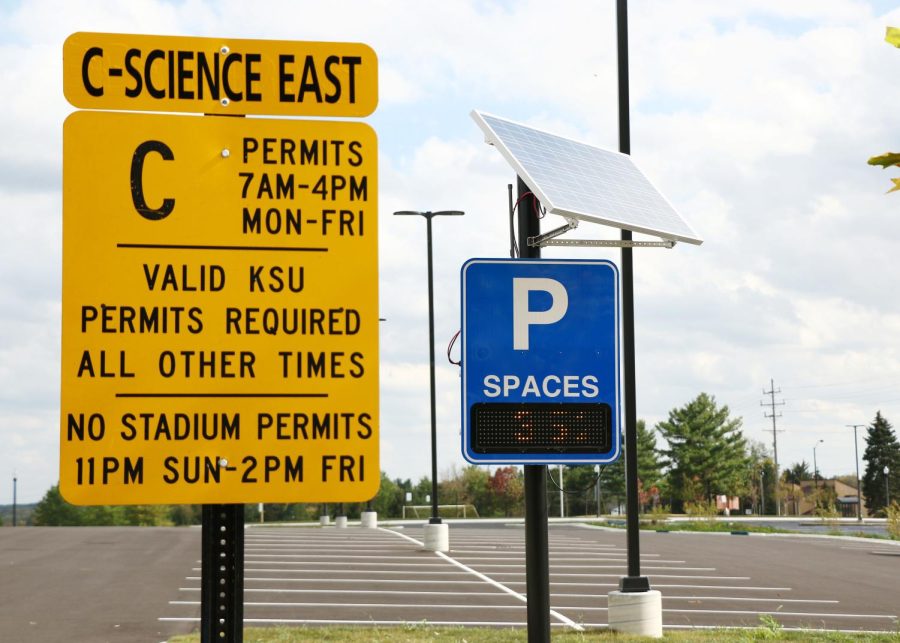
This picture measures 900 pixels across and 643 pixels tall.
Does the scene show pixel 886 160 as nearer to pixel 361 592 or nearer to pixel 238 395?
pixel 238 395

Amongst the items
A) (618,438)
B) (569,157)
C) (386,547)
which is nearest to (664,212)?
(569,157)

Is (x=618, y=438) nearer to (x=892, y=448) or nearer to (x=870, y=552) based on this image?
(x=870, y=552)

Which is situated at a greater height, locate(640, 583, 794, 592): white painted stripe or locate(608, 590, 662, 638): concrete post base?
locate(608, 590, 662, 638): concrete post base

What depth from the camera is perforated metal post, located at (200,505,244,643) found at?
297 cm

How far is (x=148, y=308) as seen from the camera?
118 inches

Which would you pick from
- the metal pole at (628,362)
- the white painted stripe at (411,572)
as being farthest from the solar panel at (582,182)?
the white painted stripe at (411,572)

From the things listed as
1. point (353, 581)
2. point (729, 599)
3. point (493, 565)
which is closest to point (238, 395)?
point (729, 599)

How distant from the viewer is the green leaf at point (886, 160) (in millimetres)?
2377

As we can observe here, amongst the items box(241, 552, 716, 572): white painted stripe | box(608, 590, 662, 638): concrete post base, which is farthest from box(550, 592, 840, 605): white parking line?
box(608, 590, 662, 638): concrete post base

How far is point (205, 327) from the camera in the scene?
3014mm

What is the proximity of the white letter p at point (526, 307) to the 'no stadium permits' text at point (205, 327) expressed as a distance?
6.03 ft

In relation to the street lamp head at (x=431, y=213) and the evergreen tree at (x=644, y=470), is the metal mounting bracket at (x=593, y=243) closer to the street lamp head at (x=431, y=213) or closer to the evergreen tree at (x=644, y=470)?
the street lamp head at (x=431, y=213)

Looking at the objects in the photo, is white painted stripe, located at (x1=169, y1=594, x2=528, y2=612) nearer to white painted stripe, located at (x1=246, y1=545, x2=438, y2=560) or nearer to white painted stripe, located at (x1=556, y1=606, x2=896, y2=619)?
white painted stripe, located at (x1=556, y1=606, x2=896, y2=619)

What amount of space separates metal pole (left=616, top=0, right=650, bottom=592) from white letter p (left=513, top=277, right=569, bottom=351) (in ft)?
25.1
